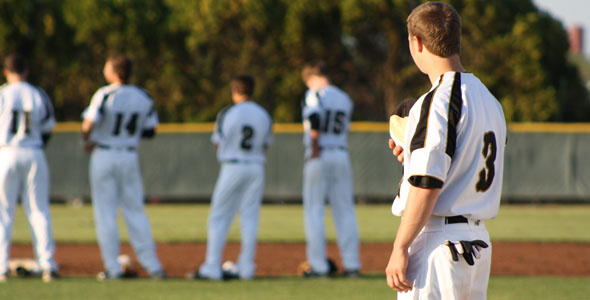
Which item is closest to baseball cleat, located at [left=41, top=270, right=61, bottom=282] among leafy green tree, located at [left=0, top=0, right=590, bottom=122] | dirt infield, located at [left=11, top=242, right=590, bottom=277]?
dirt infield, located at [left=11, top=242, right=590, bottom=277]

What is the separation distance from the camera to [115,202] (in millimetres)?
7441

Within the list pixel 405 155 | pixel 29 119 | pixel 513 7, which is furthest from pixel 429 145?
pixel 513 7

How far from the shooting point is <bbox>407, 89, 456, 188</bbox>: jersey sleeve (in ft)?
9.07

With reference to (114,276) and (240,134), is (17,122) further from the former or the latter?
(240,134)

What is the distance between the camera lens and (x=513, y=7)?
28.6m

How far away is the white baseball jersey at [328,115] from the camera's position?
25.3 feet

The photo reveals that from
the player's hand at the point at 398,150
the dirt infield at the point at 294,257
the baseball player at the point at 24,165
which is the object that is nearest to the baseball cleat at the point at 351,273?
the dirt infield at the point at 294,257

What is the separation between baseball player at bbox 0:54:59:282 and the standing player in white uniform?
1.55m

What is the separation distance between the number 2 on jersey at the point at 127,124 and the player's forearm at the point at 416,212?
5044 millimetres

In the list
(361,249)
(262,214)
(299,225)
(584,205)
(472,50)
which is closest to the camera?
(361,249)

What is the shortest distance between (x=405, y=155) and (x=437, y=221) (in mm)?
282

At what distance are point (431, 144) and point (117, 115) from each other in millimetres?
5118

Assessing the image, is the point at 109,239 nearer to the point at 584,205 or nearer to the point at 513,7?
the point at 584,205

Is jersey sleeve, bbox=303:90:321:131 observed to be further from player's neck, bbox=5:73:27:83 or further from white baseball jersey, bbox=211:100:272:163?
player's neck, bbox=5:73:27:83
